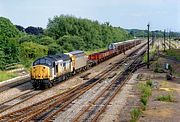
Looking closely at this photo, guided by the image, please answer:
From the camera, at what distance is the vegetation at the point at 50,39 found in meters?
52.3

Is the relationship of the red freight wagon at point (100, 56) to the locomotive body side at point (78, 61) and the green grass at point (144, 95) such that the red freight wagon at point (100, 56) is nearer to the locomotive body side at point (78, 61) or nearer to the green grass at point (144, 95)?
the locomotive body side at point (78, 61)

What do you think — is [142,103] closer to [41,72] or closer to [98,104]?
[98,104]

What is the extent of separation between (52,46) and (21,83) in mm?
34146

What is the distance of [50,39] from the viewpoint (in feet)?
263

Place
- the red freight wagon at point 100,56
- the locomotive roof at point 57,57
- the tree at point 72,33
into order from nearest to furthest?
the locomotive roof at point 57,57 → the red freight wagon at point 100,56 → the tree at point 72,33

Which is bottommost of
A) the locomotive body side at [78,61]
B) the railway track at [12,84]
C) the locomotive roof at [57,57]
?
the railway track at [12,84]

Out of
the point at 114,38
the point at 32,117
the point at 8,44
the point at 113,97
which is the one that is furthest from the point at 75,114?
the point at 114,38

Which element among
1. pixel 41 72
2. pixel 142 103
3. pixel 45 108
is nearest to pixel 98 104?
pixel 142 103

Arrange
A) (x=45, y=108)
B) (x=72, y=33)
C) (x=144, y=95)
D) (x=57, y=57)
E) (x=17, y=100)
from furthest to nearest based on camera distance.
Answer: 1. (x=72, y=33)
2. (x=57, y=57)
3. (x=144, y=95)
4. (x=17, y=100)
5. (x=45, y=108)

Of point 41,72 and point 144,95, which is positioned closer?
point 144,95

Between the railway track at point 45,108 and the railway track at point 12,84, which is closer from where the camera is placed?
the railway track at point 45,108

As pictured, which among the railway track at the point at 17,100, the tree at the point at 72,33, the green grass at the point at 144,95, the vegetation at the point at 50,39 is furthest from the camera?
the tree at the point at 72,33

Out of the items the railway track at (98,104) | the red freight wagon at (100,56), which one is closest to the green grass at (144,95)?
the railway track at (98,104)

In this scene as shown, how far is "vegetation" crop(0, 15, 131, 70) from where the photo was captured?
52.3m
